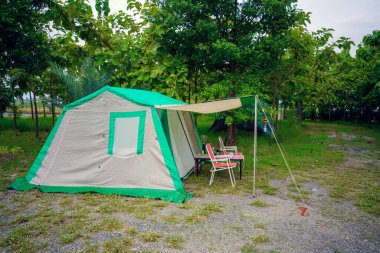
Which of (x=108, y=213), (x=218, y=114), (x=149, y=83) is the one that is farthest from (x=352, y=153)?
(x=108, y=213)

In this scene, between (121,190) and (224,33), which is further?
(224,33)

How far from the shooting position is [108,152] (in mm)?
5730

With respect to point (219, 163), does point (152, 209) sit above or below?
below

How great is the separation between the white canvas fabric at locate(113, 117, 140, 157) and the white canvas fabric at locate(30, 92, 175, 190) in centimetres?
13

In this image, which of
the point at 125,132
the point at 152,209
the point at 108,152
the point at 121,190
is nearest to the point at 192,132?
the point at 125,132

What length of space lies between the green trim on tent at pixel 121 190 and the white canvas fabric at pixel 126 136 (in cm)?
68

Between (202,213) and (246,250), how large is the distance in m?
1.24

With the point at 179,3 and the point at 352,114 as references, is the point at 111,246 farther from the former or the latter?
the point at 352,114

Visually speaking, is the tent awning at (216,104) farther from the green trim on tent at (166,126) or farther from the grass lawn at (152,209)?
the grass lawn at (152,209)

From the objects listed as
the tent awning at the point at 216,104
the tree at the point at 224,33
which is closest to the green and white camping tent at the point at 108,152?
the tent awning at the point at 216,104

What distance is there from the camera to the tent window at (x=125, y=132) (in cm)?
569

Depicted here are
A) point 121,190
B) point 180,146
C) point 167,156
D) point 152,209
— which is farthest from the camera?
point 180,146

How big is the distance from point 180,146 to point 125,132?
1.75m

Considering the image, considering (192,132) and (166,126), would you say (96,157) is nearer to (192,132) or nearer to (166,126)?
(166,126)
